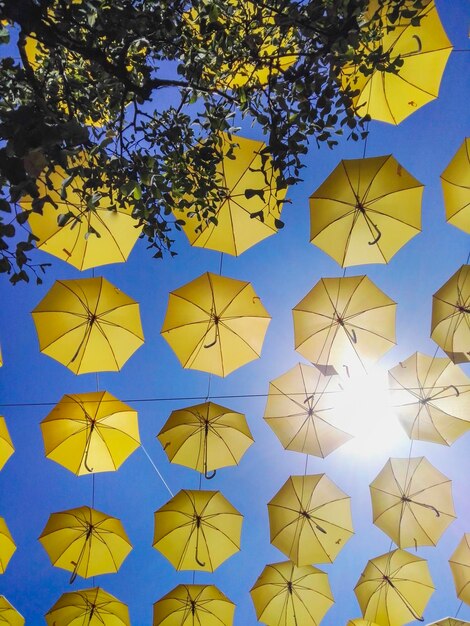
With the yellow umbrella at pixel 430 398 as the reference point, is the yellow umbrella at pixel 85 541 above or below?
below

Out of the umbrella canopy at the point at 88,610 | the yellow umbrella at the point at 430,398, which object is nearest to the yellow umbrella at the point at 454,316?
the yellow umbrella at the point at 430,398

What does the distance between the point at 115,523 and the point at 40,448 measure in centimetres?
190

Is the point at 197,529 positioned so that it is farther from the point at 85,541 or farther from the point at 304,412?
the point at 304,412

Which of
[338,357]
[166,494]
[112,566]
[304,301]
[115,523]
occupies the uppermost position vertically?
[304,301]

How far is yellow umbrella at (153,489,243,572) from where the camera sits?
768 cm

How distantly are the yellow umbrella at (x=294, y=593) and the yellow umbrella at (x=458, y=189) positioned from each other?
5.91 metres

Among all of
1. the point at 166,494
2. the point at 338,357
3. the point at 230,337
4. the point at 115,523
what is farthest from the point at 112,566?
the point at 338,357

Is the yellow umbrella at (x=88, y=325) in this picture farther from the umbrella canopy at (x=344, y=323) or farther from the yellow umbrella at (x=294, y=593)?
the yellow umbrella at (x=294, y=593)

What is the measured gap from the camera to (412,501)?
7.55 m

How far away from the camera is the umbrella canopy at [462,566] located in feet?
25.5

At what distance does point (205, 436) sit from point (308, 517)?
215 cm

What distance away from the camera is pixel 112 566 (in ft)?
25.8

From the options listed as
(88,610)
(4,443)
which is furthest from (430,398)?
(88,610)

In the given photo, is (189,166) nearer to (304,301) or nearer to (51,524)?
(304,301)
